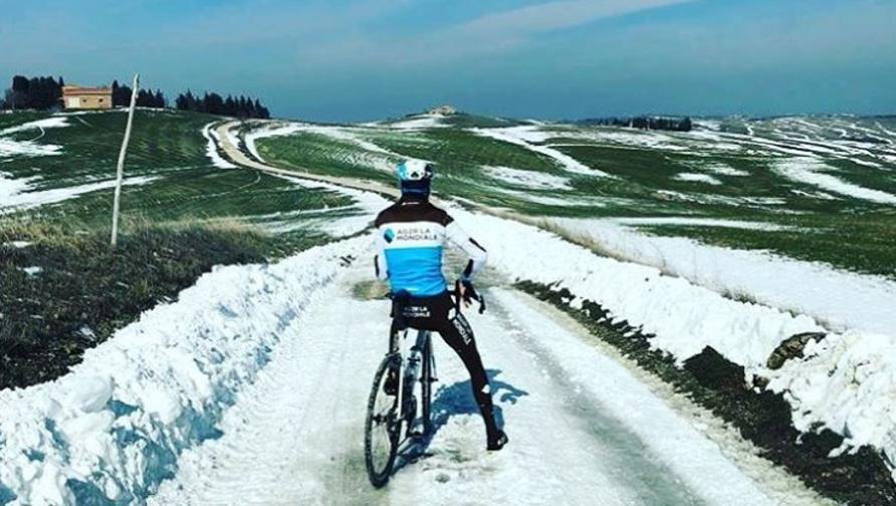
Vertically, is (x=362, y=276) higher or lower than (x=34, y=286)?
lower

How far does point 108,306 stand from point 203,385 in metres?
4.55

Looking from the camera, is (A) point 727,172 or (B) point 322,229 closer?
(B) point 322,229

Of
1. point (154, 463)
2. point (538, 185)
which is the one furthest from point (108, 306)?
point (538, 185)

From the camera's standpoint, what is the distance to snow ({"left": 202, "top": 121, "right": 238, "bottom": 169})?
82006 mm

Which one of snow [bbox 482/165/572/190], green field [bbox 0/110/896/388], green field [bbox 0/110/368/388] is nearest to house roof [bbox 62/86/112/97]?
green field [bbox 0/110/896/388]

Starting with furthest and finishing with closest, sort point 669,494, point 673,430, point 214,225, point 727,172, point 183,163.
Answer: point 727,172, point 183,163, point 214,225, point 673,430, point 669,494

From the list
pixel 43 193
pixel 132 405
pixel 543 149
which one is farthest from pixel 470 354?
pixel 543 149

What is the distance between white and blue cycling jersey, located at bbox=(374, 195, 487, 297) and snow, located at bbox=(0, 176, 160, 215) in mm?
54265

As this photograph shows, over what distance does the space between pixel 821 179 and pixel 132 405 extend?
3856 inches

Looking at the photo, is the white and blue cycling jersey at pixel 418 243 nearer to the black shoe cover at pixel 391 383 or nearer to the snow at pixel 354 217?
the black shoe cover at pixel 391 383

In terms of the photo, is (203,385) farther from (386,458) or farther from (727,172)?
(727,172)

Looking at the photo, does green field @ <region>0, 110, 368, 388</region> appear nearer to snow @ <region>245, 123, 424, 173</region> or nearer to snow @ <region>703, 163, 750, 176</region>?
snow @ <region>245, 123, 424, 173</region>

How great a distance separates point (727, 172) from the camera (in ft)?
325

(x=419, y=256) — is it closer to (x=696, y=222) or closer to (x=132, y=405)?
(x=132, y=405)
